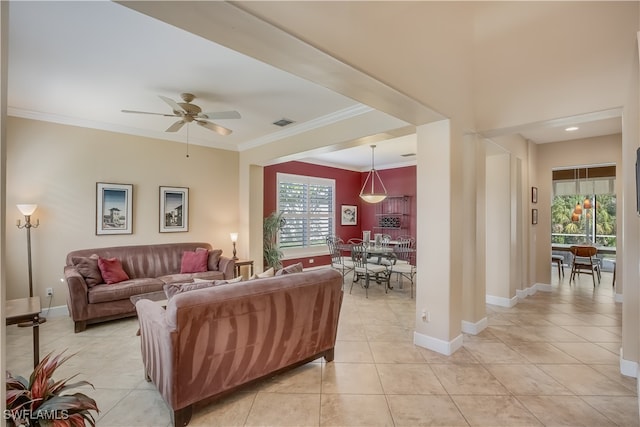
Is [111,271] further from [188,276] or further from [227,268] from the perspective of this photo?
[227,268]

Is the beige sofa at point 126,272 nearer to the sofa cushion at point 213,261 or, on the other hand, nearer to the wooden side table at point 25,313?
the sofa cushion at point 213,261

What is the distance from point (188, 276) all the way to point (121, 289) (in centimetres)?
89

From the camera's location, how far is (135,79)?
307 centimetres

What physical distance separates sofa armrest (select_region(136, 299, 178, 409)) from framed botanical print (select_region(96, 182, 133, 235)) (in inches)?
117

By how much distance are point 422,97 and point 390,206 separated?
223 inches

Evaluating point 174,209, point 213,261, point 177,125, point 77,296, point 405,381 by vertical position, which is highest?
point 177,125

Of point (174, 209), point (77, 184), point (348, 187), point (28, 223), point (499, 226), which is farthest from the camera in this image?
point (348, 187)

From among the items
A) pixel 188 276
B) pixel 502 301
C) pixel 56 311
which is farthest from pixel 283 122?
pixel 502 301

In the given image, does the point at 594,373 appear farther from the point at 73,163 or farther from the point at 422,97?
the point at 73,163

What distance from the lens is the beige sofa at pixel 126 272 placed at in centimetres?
362

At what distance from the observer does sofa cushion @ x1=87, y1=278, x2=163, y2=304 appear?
12.1 ft

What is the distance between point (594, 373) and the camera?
2623 mm

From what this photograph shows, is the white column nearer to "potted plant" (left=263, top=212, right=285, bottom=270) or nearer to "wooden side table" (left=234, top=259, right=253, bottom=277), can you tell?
"wooden side table" (left=234, top=259, right=253, bottom=277)

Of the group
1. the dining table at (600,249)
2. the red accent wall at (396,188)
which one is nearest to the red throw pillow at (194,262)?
the red accent wall at (396,188)
